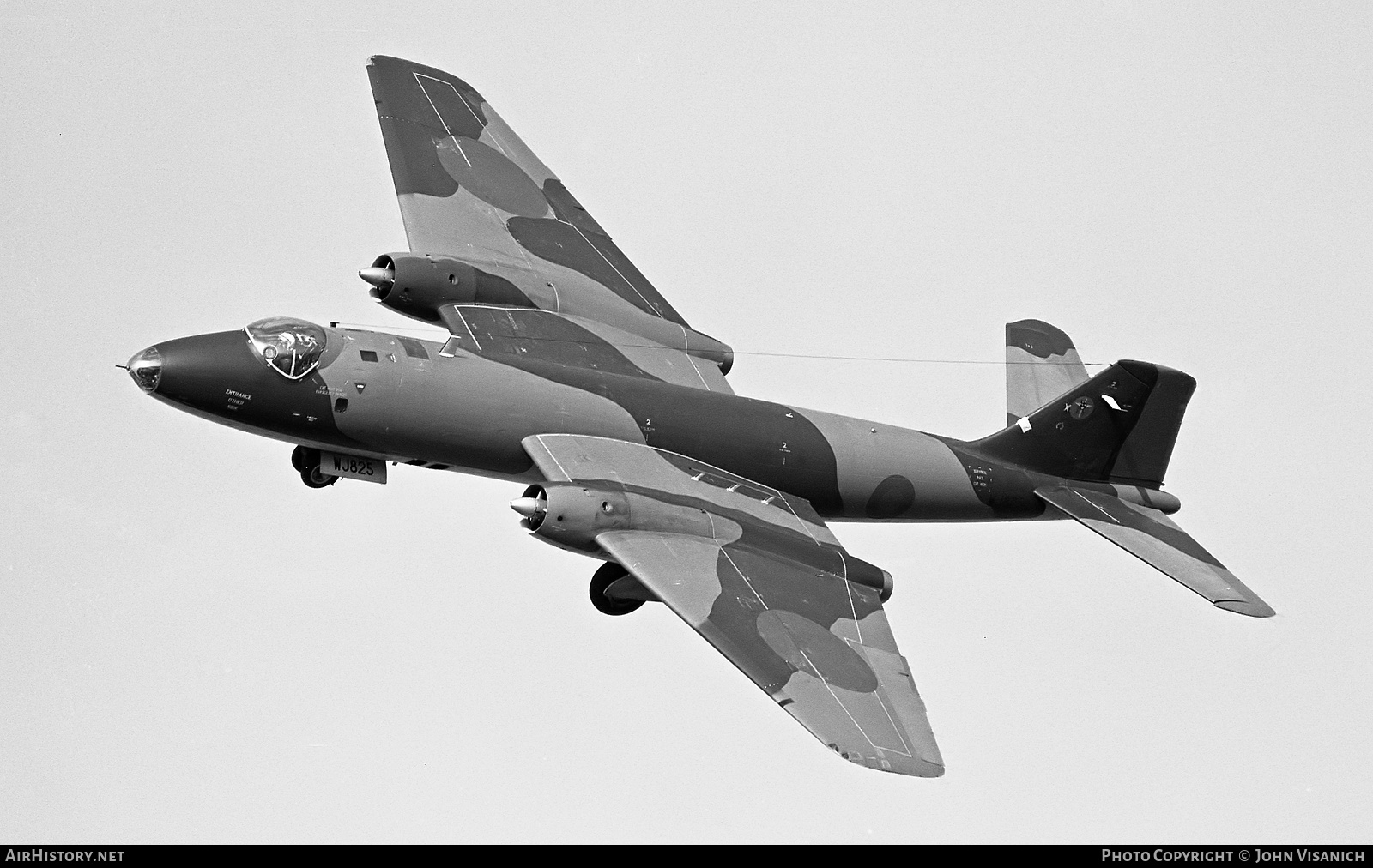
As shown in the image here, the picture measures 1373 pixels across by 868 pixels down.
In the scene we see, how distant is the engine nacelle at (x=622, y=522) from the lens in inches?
1066

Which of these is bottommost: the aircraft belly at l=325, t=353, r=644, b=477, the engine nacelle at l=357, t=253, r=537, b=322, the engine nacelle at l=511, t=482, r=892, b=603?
the engine nacelle at l=511, t=482, r=892, b=603

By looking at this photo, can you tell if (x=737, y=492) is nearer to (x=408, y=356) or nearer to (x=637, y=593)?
(x=637, y=593)

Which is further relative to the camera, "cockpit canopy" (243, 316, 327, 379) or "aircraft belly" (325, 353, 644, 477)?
"aircraft belly" (325, 353, 644, 477)

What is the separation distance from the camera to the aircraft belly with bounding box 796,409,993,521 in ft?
104

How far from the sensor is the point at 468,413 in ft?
95.0

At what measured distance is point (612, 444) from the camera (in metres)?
29.6

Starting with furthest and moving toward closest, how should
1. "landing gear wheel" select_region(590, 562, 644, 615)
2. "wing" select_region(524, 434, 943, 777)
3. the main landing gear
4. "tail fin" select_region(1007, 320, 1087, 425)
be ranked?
"tail fin" select_region(1007, 320, 1087, 425) < the main landing gear < "landing gear wheel" select_region(590, 562, 644, 615) < "wing" select_region(524, 434, 943, 777)

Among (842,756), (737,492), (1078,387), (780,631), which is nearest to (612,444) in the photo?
(737,492)

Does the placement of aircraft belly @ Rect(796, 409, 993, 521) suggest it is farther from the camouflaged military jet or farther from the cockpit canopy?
the cockpit canopy

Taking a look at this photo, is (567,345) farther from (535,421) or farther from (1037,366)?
(1037,366)

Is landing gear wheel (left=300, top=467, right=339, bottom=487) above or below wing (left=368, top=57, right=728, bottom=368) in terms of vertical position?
below

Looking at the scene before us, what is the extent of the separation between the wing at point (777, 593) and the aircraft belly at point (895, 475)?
1352 mm

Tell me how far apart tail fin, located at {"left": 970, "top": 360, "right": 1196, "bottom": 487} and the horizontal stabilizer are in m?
0.55

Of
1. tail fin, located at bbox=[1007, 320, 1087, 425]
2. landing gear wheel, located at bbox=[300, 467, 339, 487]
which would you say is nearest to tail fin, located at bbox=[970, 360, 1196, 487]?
tail fin, located at bbox=[1007, 320, 1087, 425]
